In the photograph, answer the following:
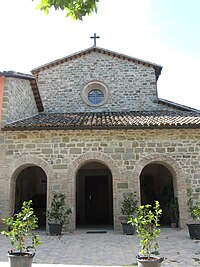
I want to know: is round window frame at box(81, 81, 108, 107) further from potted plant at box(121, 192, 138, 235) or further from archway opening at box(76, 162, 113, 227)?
potted plant at box(121, 192, 138, 235)

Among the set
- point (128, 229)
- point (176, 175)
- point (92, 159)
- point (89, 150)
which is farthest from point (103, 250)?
point (176, 175)

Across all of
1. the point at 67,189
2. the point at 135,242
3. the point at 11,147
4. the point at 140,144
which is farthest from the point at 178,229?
the point at 11,147

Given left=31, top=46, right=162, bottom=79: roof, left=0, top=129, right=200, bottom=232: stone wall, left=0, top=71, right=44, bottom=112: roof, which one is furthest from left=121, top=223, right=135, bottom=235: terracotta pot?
left=31, top=46, right=162, bottom=79: roof

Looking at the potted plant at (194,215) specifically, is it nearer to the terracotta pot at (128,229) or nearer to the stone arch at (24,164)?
the terracotta pot at (128,229)

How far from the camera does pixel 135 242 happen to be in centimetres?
796

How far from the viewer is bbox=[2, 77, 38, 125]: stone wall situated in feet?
34.8

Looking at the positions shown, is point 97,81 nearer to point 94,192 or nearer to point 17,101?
point 17,101

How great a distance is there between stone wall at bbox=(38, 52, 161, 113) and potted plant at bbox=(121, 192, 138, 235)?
6.21 m

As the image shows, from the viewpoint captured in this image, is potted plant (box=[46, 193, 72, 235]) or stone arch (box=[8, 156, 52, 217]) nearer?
potted plant (box=[46, 193, 72, 235])

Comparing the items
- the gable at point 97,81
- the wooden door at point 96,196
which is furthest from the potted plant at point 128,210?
the gable at point 97,81

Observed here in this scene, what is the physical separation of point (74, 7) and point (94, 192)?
11.3 m

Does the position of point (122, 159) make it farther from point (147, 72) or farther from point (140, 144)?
point (147, 72)

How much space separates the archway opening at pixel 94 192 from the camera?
46.1 feet

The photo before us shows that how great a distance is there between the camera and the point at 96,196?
46.8 feet
